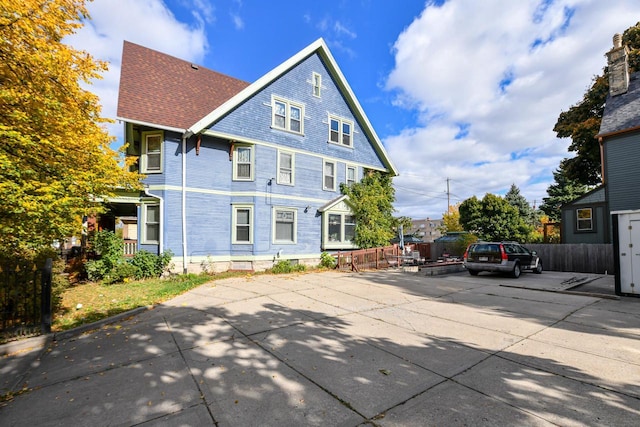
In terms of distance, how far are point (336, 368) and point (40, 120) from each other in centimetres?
747

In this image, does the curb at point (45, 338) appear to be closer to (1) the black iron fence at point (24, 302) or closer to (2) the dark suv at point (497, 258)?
(1) the black iron fence at point (24, 302)

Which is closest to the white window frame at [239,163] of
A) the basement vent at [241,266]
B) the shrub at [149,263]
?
the basement vent at [241,266]

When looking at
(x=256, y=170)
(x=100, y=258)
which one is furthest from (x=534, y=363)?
(x=100, y=258)

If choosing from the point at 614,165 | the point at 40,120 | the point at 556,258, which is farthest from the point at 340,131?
the point at 614,165

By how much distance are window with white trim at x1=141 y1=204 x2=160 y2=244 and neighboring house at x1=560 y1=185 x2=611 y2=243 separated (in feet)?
81.3

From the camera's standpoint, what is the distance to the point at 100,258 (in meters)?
13.2

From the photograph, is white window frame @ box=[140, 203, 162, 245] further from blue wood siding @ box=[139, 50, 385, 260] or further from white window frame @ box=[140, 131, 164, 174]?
white window frame @ box=[140, 131, 164, 174]

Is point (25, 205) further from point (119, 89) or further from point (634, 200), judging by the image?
point (634, 200)

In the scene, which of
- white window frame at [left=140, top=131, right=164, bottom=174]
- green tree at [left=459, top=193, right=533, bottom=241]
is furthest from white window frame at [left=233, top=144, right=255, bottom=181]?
green tree at [left=459, top=193, right=533, bottom=241]

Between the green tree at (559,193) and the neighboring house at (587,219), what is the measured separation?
2672 centimetres

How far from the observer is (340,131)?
18.6 metres

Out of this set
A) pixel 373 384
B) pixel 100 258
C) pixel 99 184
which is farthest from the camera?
pixel 100 258

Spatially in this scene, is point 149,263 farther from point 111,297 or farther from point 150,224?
point 111,297

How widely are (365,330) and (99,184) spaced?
764 cm
